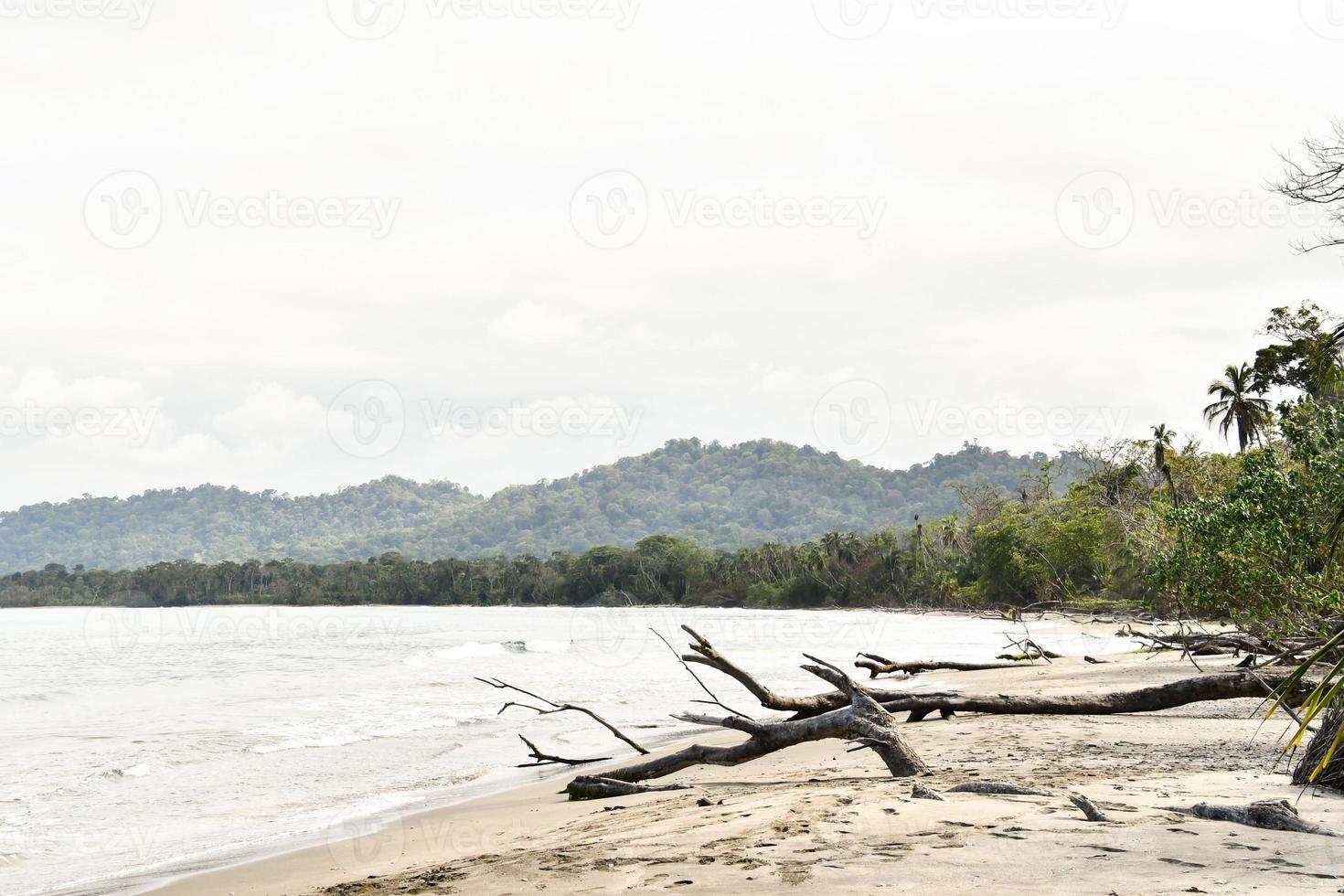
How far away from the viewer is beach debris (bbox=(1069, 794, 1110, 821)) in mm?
5622

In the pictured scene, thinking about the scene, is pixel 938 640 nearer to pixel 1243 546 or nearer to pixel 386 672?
pixel 386 672

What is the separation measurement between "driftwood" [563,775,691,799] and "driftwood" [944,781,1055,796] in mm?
2794

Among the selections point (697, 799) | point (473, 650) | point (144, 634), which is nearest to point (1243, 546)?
point (697, 799)

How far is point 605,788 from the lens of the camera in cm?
904

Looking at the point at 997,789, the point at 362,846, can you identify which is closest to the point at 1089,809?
the point at 997,789

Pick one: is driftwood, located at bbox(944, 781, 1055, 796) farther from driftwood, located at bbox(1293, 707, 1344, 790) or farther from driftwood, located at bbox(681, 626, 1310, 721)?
driftwood, located at bbox(681, 626, 1310, 721)

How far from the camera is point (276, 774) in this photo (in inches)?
508

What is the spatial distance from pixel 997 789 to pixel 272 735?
13.7m

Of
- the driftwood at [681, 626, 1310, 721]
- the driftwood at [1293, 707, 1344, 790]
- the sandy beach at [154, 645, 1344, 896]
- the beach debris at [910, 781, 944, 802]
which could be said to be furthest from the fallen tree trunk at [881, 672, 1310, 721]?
the beach debris at [910, 781, 944, 802]

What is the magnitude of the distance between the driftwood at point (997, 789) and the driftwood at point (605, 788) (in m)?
2.79

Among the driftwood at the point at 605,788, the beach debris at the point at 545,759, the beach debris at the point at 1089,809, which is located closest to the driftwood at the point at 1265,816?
the beach debris at the point at 1089,809

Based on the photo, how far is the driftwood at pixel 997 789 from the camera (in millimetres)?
6520

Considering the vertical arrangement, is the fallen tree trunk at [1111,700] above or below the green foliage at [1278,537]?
below

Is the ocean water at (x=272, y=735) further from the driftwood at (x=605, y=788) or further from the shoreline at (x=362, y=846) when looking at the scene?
the driftwood at (x=605, y=788)
